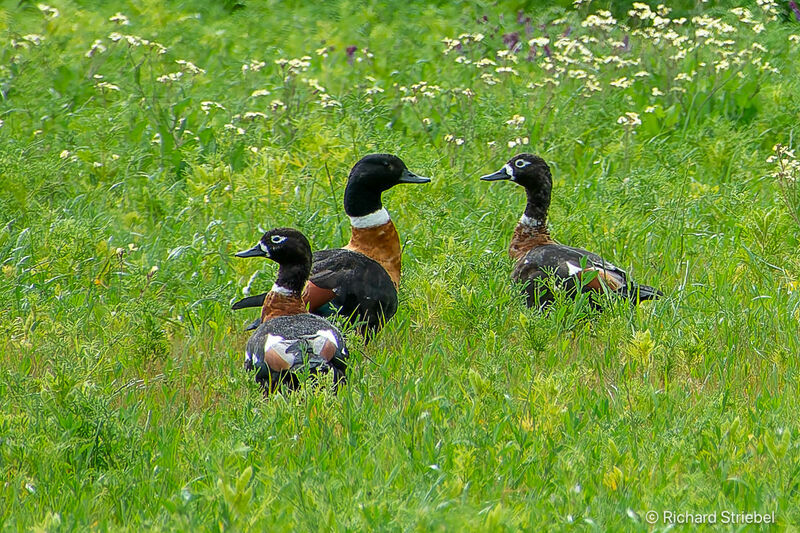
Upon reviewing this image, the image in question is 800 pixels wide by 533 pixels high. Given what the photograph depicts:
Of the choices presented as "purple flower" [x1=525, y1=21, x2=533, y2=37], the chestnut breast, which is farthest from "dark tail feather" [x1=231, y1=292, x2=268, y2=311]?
"purple flower" [x1=525, y1=21, x2=533, y2=37]

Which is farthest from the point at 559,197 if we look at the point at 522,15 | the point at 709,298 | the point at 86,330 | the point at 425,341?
the point at 522,15

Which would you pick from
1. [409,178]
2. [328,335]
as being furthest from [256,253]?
[409,178]

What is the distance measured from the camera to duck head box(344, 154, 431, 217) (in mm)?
6699

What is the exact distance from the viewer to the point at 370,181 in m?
6.76

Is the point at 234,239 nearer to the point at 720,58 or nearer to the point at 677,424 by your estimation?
the point at 677,424

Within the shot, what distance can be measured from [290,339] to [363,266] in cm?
119

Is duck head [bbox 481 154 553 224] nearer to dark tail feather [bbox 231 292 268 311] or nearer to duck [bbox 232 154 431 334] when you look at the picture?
duck [bbox 232 154 431 334]

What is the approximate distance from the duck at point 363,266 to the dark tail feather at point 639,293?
121cm

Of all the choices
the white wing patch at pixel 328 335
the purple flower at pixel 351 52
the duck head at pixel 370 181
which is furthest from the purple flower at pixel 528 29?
the white wing patch at pixel 328 335

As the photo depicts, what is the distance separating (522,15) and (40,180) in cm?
686

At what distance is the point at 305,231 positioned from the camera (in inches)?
275

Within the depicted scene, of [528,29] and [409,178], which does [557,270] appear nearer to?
[409,178]

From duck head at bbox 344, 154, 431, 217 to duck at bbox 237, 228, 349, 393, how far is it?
1.08 meters

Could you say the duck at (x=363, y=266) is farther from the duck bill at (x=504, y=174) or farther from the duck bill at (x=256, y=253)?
the duck bill at (x=504, y=174)
